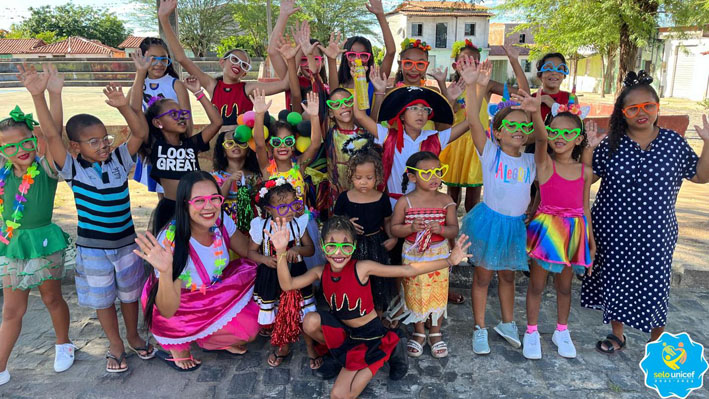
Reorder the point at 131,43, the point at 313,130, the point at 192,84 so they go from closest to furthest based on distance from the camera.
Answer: the point at 313,130 → the point at 192,84 → the point at 131,43

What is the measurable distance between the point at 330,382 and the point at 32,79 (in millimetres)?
2794

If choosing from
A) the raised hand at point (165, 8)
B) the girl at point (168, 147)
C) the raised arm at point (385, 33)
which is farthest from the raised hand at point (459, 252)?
the raised hand at point (165, 8)

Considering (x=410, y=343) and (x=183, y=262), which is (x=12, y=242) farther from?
(x=410, y=343)

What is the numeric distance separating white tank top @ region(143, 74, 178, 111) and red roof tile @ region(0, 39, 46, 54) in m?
46.4

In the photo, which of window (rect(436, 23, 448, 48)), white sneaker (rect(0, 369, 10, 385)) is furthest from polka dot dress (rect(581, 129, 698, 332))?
window (rect(436, 23, 448, 48))

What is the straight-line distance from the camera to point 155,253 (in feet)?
9.28

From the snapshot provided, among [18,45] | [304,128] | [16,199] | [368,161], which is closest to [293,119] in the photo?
[304,128]

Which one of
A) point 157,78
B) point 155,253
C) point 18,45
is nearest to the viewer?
point 155,253

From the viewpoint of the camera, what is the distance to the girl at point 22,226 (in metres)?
3.14

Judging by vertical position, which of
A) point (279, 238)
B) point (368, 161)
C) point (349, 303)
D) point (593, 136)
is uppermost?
point (593, 136)

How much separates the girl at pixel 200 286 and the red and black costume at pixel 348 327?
2.27 feet

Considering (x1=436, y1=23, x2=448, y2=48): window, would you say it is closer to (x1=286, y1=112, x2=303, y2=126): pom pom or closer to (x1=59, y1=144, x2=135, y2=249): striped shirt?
(x1=286, y1=112, x2=303, y2=126): pom pom

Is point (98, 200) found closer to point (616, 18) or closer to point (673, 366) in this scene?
point (673, 366)

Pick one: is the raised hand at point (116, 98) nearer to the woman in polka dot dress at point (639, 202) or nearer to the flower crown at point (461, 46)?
the flower crown at point (461, 46)
